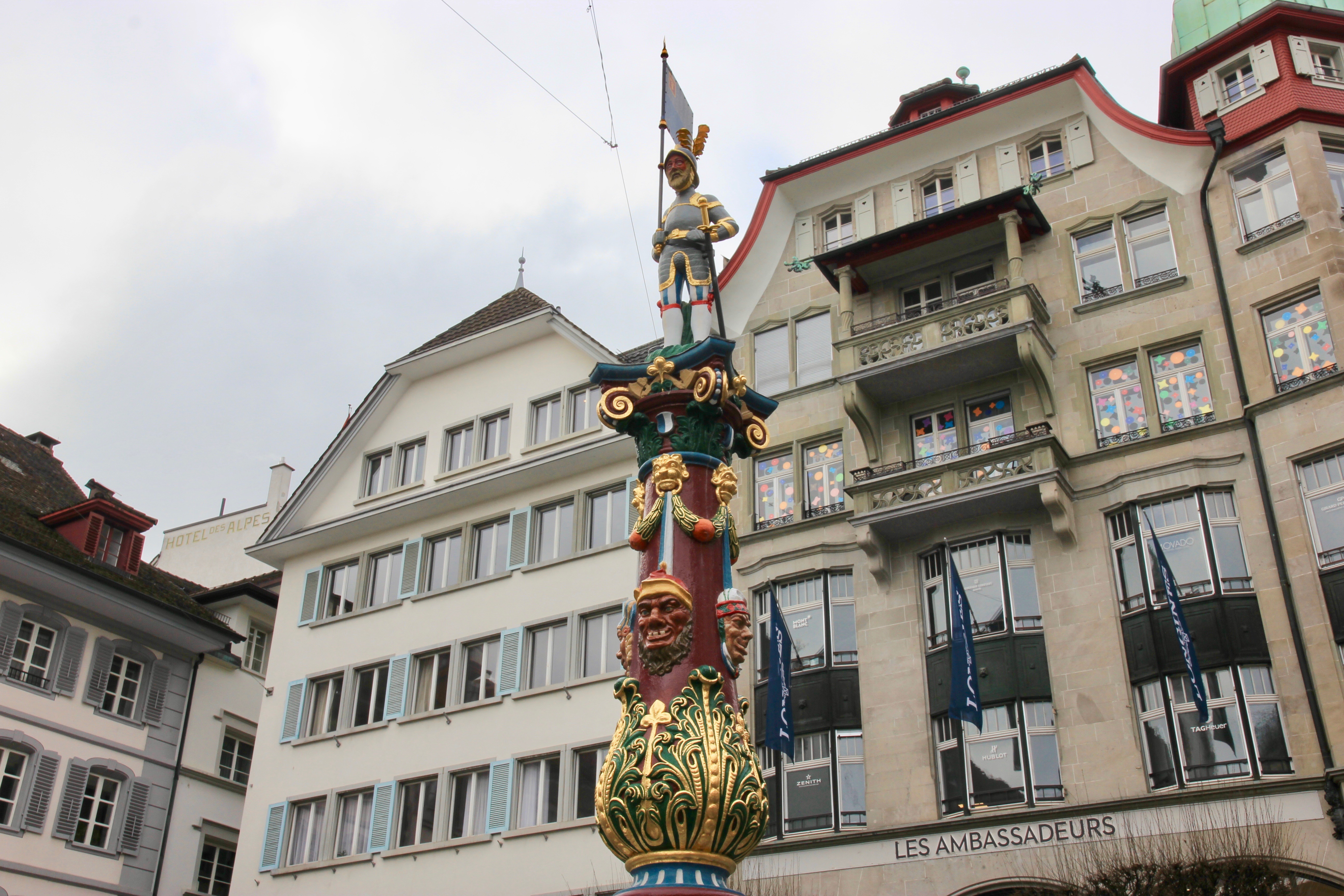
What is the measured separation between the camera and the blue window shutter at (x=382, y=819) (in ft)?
90.0

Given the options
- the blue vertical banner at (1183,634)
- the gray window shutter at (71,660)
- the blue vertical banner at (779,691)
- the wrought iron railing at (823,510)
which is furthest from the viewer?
the gray window shutter at (71,660)

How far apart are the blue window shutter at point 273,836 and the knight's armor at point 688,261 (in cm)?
1946

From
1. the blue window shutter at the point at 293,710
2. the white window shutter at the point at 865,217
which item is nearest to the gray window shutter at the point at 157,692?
the blue window shutter at the point at 293,710

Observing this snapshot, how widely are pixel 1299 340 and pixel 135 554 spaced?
27.6 meters

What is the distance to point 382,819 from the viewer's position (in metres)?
27.7

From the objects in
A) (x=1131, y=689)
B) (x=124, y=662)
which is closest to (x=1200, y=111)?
(x=1131, y=689)

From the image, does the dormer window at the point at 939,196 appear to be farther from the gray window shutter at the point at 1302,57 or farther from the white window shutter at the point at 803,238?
the gray window shutter at the point at 1302,57

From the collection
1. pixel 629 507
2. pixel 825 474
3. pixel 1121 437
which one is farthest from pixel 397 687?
pixel 1121 437

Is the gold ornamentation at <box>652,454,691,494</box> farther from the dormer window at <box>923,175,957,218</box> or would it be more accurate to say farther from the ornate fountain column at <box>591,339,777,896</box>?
the dormer window at <box>923,175,957,218</box>

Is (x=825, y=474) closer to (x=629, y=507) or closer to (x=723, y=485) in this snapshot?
(x=629, y=507)

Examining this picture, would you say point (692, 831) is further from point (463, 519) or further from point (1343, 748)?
point (463, 519)

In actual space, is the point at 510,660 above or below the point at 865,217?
below

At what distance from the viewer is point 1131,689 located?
21125mm

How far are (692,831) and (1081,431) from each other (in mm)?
15426
